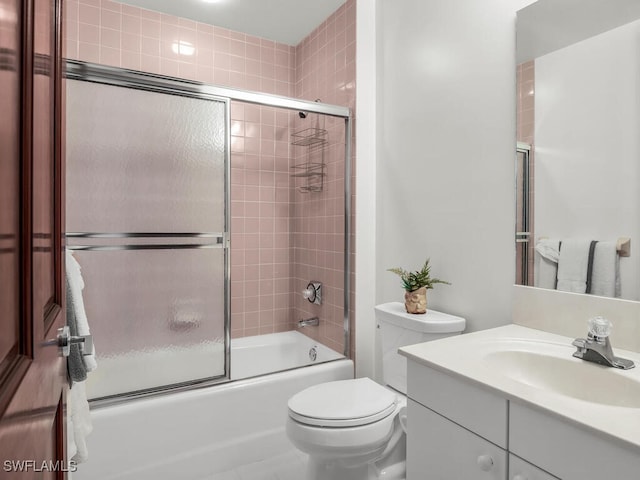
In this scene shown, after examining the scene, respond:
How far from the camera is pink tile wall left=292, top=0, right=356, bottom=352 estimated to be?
2486 mm

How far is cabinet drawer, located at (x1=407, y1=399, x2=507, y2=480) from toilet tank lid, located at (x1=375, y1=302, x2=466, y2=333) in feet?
1.67

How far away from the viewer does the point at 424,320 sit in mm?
1687

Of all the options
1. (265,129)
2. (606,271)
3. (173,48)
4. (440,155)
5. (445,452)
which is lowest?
(445,452)

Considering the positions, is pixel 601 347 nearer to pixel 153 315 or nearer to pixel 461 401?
pixel 461 401

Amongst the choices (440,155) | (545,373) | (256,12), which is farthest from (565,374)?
(256,12)

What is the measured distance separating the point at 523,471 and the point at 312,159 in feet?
7.69

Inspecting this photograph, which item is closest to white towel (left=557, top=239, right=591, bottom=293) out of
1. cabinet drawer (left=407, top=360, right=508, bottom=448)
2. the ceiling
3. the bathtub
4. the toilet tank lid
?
the toilet tank lid

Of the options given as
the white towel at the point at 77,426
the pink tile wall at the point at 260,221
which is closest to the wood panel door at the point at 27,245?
the white towel at the point at 77,426

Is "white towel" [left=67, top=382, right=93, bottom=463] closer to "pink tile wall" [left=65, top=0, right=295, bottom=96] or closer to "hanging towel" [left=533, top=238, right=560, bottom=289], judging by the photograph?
"hanging towel" [left=533, top=238, right=560, bottom=289]

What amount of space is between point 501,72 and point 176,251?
161 centimetres

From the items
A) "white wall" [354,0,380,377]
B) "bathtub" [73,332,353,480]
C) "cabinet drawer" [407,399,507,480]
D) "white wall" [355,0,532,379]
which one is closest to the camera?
"cabinet drawer" [407,399,507,480]

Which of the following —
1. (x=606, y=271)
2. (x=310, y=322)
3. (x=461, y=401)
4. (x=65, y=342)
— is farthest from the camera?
(x=310, y=322)

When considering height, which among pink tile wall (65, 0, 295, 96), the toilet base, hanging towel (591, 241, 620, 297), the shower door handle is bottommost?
the toilet base

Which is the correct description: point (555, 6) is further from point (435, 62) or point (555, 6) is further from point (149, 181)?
point (149, 181)
